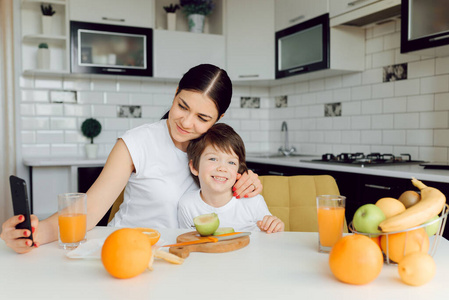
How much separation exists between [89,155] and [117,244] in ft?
9.58

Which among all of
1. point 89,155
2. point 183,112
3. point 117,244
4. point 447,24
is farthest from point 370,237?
point 89,155

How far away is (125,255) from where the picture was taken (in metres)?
0.82

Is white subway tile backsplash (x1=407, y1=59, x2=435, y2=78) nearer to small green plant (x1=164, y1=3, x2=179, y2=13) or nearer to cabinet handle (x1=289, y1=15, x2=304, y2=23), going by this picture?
cabinet handle (x1=289, y1=15, x2=304, y2=23)

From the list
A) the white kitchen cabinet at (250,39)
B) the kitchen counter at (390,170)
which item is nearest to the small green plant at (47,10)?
the white kitchen cabinet at (250,39)

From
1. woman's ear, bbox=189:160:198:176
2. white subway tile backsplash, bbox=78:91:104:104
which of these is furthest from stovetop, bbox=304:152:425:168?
white subway tile backsplash, bbox=78:91:104:104

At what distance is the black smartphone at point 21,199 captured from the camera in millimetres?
958

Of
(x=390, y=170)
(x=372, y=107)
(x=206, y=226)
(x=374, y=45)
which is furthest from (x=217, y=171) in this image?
A: (x=374, y=45)

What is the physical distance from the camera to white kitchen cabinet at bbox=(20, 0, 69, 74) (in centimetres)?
347

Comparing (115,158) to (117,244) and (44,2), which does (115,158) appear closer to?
(117,244)

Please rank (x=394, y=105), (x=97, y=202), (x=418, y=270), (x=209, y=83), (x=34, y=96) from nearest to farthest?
(x=418, y=270)
(x=97, y=202)
(x=209, y=83)
(x=394, y=105)
(x=34, y=96)

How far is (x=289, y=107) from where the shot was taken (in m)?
4.15

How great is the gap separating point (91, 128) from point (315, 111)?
194 centimetres

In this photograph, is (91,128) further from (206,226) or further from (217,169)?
(206,226)

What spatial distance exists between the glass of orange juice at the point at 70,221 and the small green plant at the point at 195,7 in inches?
125
